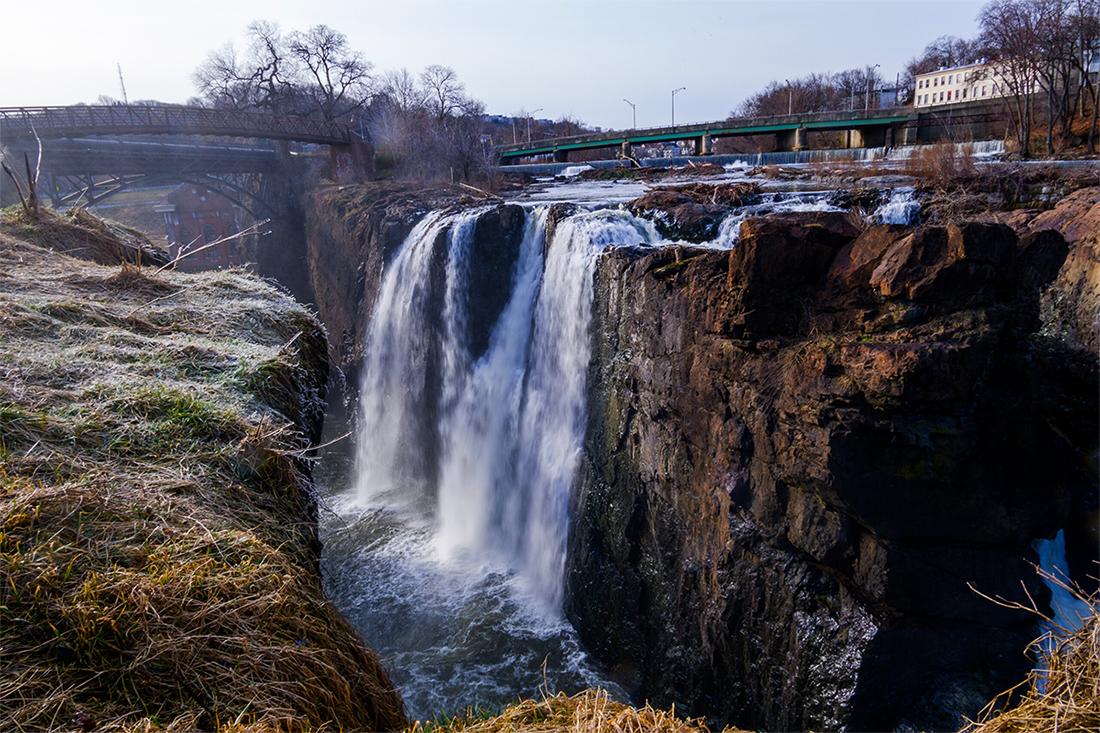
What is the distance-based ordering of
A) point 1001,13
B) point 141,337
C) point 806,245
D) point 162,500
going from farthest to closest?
point 1001,13
point 806,245
point 141,337
point 162,500

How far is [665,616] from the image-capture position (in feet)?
29.0

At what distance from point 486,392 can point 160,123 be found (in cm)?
1797

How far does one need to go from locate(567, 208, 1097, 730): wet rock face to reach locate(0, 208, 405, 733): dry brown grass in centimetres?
485

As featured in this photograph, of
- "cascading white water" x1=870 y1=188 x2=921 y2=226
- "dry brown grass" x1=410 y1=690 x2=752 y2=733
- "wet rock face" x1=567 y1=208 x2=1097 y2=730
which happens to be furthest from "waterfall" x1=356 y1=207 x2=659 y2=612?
"dry brown grass" x1=410 y1=690 x2=752 y2=733

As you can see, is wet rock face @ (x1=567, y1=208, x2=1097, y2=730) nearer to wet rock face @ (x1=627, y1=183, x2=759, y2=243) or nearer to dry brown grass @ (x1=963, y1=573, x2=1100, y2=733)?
wet rock face @ (x1=627, y1=183, x2=759, y2=243)

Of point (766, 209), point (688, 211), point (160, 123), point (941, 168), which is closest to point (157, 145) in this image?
point (160, 123)

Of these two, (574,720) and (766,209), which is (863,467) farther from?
(766,209)

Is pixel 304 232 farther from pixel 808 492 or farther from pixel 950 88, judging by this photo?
pixel 950 88

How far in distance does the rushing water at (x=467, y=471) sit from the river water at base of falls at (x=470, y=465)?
0.03 meters

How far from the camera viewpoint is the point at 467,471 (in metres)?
13.3

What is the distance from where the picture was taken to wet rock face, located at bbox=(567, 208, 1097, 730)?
604cm

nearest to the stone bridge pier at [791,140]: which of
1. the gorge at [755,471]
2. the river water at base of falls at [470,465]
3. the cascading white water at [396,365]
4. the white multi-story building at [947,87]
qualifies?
the gorge at [755,471]

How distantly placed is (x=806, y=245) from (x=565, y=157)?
3818 centimetres

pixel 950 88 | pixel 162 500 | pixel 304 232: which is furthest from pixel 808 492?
pixel 950 88
